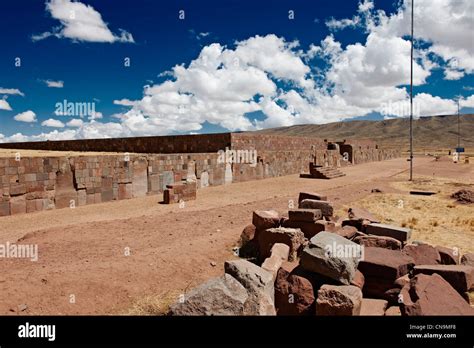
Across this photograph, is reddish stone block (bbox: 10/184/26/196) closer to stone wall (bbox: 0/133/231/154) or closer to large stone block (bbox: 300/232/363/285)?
large stone block (bbox: 300/232/363/285)

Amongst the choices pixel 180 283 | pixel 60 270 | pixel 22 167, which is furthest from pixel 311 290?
pixel 22 167

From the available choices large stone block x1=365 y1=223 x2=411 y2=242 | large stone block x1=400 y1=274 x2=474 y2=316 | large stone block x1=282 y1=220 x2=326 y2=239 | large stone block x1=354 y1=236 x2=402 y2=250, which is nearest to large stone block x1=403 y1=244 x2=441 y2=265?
large stone block x1=354 y1=236 x2=402 y2=250

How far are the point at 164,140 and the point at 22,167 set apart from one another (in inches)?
643

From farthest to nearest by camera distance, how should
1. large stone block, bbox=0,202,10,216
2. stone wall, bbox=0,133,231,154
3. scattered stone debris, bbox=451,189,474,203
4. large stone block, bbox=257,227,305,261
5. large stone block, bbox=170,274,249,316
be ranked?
1. stone wall, bbox=0,133,231,154
2. scattered stone debris, bbox=451,189,474,203
3. large stone block, bbox=0,202,10,216
4. large stone block, bbox=257,227,305,261
5. large stone block, bbox=170,274,249,316

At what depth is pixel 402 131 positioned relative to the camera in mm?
162875

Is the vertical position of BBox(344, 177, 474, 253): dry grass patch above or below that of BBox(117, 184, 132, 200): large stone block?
below

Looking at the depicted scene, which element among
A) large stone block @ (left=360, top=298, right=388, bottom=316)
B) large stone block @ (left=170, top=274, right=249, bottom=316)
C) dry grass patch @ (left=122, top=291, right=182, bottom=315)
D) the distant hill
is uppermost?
the distant hill

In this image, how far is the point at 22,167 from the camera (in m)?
10.7

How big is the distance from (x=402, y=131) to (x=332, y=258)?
587 ft

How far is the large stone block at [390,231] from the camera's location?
655 cm

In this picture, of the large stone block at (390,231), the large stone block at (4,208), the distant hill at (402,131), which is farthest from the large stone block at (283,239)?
the distant hill at (402,131)

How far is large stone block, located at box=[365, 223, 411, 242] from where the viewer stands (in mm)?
6547
